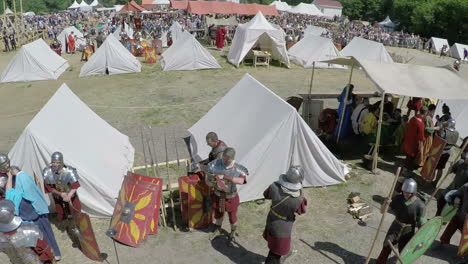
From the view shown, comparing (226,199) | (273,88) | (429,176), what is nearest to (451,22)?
(273,88)

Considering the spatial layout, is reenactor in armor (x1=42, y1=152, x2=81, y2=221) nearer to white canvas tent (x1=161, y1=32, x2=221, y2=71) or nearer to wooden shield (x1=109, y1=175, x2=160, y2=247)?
wooden shield (x1=109, y1=175, x2=160, y2=247)

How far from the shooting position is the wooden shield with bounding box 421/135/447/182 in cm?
621

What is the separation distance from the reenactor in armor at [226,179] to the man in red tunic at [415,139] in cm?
393

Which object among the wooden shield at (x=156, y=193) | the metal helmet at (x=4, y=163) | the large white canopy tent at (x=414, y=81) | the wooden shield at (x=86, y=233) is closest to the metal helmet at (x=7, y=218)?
the wooden shield at (x=86, y=233)

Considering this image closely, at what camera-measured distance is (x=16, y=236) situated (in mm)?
3402

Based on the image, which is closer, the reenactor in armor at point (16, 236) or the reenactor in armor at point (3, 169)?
the reenactor in armor at point (16, 236)

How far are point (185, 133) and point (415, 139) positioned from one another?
18.2 feet

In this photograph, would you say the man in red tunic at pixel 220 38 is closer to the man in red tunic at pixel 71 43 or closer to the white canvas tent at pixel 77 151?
the man in red tunic at pixel 71 43

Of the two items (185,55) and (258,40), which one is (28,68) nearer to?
(185,55)

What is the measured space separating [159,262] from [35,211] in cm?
172

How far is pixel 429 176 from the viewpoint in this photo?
6.50 m

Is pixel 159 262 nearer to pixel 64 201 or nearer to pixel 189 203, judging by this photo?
pixel 189 203

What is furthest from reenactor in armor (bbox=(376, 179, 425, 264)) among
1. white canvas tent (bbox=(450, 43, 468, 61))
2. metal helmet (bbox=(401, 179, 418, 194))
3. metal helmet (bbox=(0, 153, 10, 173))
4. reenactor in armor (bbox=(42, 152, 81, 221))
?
white canvas tent (bbox=(450, 43, 468, 61))

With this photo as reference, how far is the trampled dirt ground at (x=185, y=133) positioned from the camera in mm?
4883
